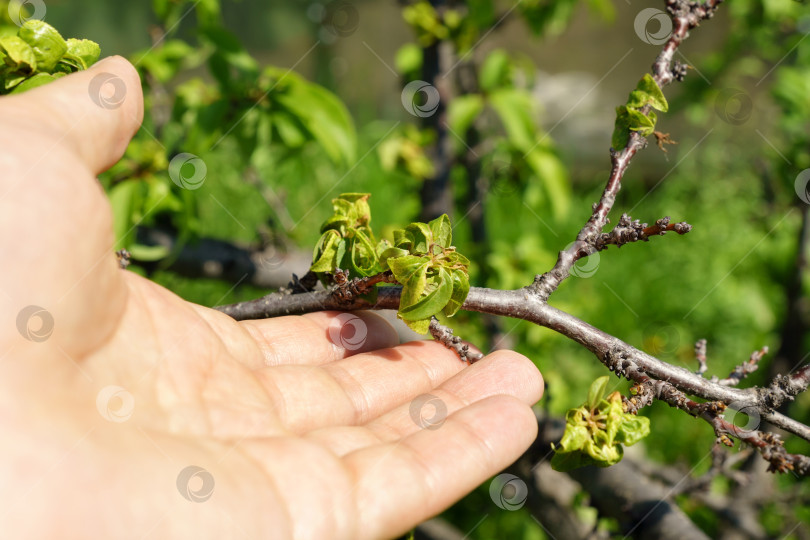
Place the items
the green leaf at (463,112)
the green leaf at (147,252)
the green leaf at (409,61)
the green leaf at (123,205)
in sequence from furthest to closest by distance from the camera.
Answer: the green leaf at (409,61) < the green leaf at (463,112) < the green leaf at (147,252) < the green leaf at (123,205)

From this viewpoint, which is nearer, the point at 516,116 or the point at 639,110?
the point at 639,110

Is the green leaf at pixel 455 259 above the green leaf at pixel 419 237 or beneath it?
above

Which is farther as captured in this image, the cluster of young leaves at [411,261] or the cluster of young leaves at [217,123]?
the cluster of young leaves at [217,123]

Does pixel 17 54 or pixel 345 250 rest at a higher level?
pixel 345 250

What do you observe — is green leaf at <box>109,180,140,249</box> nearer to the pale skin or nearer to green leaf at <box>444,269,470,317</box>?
the pale skin

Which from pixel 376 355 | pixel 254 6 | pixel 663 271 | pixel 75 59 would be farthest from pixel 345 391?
pixel 254 6

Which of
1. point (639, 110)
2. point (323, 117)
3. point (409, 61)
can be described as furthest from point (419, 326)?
point (409, 61)

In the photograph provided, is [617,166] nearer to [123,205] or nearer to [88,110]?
[88,110]

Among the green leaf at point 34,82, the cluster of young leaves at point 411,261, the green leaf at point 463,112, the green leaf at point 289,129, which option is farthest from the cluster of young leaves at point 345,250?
the green leaf at point 463,112

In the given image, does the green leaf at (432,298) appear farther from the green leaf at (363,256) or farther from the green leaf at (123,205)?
the green leaf at (123,205)
